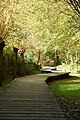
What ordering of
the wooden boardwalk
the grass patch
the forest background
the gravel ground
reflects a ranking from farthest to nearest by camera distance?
the forest background → the grass patch → the gravel ground → the wooden boardwalk

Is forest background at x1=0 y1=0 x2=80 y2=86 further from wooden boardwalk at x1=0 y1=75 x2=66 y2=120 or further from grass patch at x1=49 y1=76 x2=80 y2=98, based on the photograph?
wooden boardwalk at x1=0 y1=75 x2=66 y2=120

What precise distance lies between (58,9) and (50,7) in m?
0.79

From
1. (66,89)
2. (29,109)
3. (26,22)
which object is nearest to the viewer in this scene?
(29,109)

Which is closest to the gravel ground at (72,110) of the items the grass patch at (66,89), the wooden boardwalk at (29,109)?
the wooden boardwalk at (29,109)

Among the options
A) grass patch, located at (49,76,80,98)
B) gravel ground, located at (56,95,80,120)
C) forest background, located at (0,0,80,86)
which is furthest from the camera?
forest background, located at (0,0,80,86)

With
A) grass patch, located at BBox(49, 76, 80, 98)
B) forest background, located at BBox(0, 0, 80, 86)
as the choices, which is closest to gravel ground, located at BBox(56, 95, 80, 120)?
grass patch, located at BBox(49, 76, 80, 98)

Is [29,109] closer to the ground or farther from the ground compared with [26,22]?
closer to the ground

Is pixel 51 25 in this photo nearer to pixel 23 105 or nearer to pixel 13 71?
pixel 13 71

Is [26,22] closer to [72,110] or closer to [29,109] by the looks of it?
[72,110]

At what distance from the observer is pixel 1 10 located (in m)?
15.0

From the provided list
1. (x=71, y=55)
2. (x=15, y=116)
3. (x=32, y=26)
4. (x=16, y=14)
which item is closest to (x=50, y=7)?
(x=16, y=14)

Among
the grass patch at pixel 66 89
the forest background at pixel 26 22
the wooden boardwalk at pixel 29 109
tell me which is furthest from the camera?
the forest background at pixel 26 22

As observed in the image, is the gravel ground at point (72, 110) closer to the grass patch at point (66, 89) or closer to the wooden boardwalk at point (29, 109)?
the wooden boardwalk at point (29, 109)

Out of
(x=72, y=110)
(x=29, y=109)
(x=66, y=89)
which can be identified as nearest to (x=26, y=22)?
(x=66, y=89)
